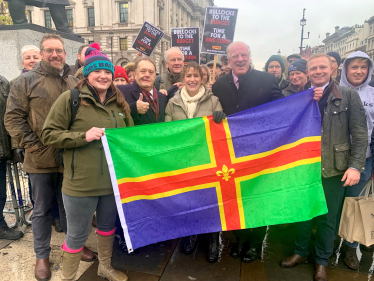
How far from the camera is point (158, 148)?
2459 millimetres

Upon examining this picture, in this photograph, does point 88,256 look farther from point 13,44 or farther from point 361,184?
point 13,44

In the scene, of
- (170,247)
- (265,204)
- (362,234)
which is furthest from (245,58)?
(170,247)

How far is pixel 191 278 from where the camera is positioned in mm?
2625

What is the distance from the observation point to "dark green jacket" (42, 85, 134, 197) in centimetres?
212

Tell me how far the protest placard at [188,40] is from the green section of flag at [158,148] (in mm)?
3347

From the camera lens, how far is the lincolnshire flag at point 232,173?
2.48m

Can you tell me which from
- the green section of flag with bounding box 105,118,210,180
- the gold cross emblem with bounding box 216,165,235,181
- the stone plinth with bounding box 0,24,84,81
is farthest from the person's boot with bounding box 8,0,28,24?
the gold cross emblem with bounding box 216,165,235,181

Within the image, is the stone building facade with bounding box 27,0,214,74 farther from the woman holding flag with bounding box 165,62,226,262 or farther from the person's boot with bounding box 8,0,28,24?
the woman holding flag with bounding box 165,62,226,262

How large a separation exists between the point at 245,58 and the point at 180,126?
1144 mm

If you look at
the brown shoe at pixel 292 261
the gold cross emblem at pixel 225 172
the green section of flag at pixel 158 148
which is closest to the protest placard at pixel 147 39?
the green section of flag at pixel 158 148

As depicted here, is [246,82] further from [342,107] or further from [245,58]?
[342,107]

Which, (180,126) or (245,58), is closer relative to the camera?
(180,126)

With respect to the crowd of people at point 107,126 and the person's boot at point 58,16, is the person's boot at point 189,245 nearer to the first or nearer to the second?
the crowd of people at point 107,126

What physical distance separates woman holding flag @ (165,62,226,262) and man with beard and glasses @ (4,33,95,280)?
119 centimetres
